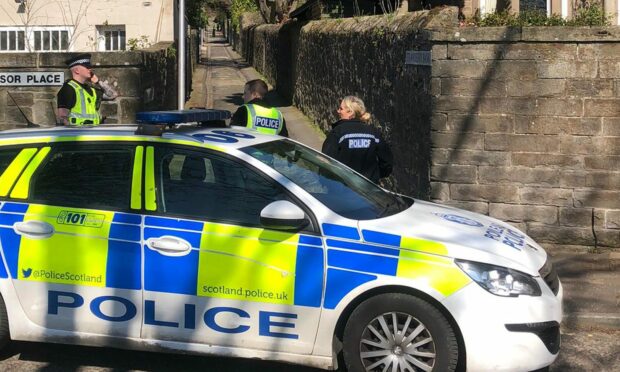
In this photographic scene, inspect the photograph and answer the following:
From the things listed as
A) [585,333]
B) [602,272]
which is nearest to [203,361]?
[585,333]

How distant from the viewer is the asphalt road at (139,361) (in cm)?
516

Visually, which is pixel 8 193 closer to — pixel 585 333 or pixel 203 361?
pixel 203 361

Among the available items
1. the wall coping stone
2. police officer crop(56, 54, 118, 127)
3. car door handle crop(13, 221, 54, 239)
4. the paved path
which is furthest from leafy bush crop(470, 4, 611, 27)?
the paved path

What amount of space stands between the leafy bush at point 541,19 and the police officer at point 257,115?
256cm

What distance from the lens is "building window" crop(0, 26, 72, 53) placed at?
17.3m

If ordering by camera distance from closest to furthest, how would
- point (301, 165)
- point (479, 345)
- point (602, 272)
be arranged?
point (479, 345), point (301, 165), point (602, 272)

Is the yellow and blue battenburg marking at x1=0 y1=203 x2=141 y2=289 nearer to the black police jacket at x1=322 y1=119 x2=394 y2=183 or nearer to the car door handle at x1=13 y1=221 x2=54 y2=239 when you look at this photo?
the car door handle at x1=13 y1=221 x2=54 y2=239

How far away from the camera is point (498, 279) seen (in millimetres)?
4473

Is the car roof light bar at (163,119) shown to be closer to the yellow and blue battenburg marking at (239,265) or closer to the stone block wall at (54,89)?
the yellow and blue battenburg marking at (239,265)

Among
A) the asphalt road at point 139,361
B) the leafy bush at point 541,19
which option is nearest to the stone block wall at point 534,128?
the leafy bush at point 541,19

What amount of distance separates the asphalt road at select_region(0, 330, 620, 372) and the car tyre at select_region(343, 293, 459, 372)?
2.35 feet

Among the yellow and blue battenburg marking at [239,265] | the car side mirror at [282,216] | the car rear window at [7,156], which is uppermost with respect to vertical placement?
the car rear window at [7,156]

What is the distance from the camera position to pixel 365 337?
4492mm

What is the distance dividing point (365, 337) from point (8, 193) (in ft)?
7.95
